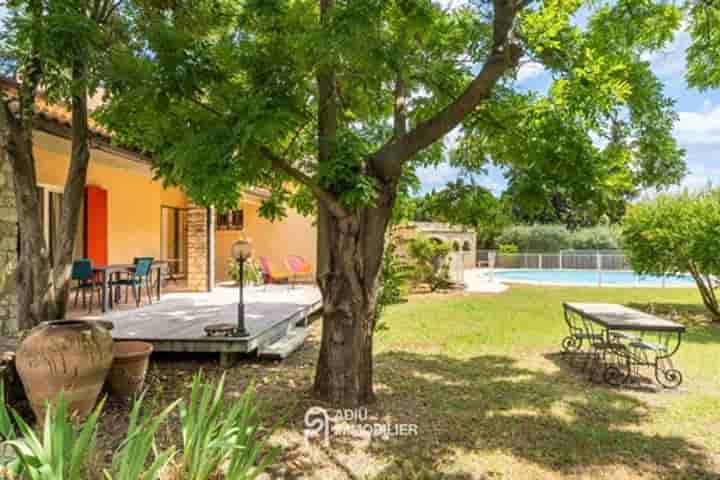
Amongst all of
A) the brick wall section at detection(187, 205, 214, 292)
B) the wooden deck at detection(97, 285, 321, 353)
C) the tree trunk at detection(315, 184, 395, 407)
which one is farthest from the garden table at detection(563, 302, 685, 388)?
the brick wall section at detection(187, 205, 214, 292)

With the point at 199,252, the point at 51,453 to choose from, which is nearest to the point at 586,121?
the point at 51,453

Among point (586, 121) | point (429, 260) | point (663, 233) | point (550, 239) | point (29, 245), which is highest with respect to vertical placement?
point (586, 121)

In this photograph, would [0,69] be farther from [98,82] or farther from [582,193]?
[582,193]

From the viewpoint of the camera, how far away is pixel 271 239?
1752 centimetres

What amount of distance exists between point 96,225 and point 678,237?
13798 mm

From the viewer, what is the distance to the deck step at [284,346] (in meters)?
6.99

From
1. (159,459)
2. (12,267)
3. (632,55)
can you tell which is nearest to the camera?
(159,459)

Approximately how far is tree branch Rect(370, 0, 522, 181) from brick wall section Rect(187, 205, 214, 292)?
8.35 meters

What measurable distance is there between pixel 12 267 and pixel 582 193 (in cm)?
763

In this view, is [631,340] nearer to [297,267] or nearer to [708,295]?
[708,295]

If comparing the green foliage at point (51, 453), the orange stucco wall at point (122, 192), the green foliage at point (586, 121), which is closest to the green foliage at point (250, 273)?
the orange stucco wall at point (122, 192)

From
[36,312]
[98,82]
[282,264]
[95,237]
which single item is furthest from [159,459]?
[282,264]

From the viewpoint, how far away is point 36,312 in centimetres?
526

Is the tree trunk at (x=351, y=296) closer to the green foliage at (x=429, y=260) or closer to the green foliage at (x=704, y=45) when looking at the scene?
the green foliage at (x=704, y=45)
